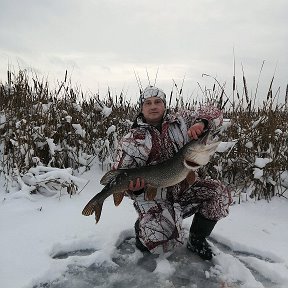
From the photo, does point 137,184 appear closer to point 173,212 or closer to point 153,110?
point 173,212

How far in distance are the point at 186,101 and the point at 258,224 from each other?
1984 millimetres

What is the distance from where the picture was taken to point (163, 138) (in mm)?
2857

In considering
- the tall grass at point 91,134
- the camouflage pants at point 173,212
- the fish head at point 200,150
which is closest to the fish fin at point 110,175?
the camouflage pants at point 173,212

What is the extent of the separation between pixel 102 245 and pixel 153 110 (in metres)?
1.08

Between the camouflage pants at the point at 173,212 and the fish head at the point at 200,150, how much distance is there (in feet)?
1.72

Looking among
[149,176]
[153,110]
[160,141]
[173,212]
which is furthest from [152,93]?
[173,212]

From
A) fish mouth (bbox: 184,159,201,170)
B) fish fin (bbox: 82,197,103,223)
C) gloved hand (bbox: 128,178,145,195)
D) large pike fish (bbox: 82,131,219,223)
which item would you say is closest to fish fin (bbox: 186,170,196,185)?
large pike fish (bbox: 82,131,219,223)

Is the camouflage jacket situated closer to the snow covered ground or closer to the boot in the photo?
the boot

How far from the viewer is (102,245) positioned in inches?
112

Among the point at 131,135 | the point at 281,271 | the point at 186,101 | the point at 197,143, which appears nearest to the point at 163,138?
the point at 131,135

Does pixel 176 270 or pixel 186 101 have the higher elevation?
pixel 186 101

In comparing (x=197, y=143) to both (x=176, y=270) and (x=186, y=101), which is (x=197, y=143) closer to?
(x=176, y=270)

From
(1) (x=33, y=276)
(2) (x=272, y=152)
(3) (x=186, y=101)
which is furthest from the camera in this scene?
(3) (x=186, y=101)

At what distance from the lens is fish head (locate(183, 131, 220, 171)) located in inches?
92.8
